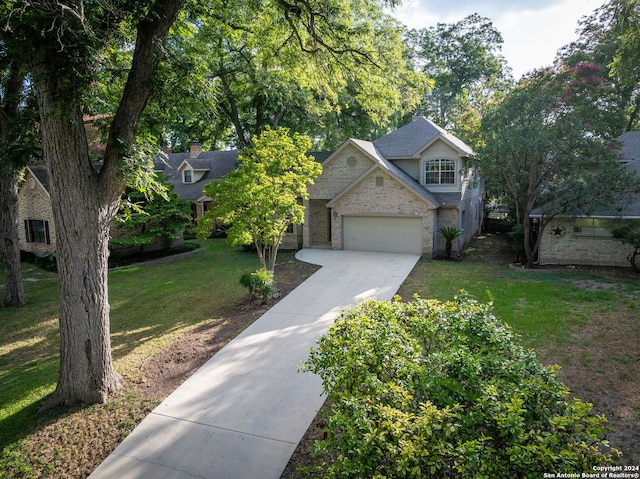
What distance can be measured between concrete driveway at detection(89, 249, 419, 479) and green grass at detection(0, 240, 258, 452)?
6.23ft

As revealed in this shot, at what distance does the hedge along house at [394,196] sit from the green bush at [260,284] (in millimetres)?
8252

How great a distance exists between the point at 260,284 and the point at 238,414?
593 centimetres

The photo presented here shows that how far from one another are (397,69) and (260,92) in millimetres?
11363

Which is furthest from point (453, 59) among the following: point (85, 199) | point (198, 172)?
point (85, 199)

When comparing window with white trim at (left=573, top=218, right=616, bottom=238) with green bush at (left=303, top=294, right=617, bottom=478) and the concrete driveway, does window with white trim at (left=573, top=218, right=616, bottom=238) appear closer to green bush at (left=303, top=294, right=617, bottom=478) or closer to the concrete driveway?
the concrete driveway

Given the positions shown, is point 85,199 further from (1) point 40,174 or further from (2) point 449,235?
(1) point 40,174

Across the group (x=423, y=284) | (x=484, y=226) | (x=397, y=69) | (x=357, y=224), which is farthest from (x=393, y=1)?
(x=484, y=226)

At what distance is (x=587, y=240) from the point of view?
16469 millimetres

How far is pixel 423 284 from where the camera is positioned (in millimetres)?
14000

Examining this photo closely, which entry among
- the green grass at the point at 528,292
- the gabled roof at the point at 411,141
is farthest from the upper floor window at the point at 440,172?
the green grass at the point at 528,292

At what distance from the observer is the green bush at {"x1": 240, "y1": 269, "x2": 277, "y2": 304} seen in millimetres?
12438

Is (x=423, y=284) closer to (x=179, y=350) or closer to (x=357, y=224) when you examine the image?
(x=357, y=224)

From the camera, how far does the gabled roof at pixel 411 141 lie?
66.1 feet

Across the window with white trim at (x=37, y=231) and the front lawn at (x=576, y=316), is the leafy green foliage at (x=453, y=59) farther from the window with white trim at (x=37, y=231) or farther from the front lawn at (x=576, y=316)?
the window with white trim at (x=37, y=231)
